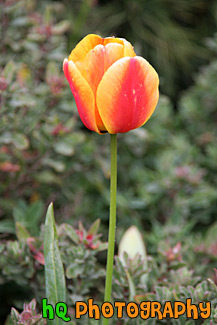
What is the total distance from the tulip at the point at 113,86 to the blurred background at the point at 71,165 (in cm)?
43

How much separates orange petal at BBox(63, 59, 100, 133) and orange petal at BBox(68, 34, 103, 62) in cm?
3

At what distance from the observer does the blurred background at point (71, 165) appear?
116 centimetres

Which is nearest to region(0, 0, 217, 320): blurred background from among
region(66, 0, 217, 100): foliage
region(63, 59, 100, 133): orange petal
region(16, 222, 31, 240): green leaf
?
region(16, 222, 31, 240): green leaf

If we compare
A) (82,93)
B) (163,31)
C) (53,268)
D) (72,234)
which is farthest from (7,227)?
(163,31)

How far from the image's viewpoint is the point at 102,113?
661mm

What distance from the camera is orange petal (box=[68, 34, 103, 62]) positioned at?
699 mm

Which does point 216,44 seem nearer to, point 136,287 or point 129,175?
point 129,175

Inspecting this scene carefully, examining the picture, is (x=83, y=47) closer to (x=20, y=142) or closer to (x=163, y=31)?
(x=20, y=142)

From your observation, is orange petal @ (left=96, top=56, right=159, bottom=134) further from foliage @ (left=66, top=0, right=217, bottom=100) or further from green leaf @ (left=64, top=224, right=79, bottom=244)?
foliage @ (left=66, top=0, right=217, bottom=100)

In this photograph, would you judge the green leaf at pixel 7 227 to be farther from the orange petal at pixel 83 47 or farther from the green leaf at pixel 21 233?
the orange petal at pixel 83 47

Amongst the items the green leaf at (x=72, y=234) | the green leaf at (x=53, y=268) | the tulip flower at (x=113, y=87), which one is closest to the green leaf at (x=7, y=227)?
the green leaf at (x=72, y=234)

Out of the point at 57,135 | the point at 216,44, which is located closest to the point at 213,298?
the point at 57,135

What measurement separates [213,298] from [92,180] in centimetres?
74

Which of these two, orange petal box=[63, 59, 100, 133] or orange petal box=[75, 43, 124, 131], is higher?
orange petal box=[75, 43, 124, 131]
